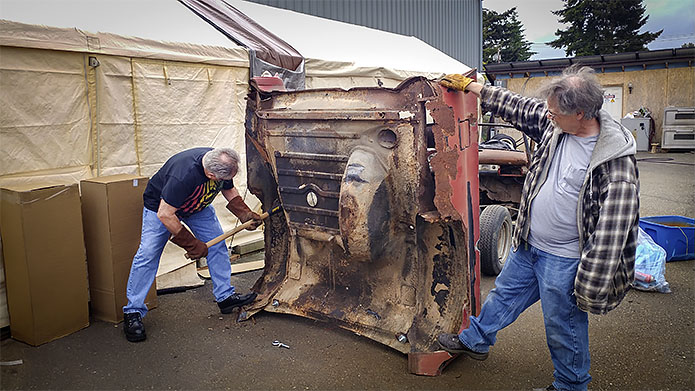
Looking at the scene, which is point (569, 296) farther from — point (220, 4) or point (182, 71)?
point (220, 4)

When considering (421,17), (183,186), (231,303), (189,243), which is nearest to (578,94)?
(183,186)

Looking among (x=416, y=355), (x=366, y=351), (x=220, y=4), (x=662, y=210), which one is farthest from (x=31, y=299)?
(x=662, y=210)

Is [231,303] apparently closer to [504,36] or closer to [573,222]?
[573,222]

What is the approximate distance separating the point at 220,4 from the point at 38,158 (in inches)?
142

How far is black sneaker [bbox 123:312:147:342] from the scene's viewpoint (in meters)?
3.77

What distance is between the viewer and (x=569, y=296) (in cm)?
257

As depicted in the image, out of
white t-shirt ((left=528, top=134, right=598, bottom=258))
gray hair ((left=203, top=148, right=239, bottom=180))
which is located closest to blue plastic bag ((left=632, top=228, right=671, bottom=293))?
white t-shirt ((left=528, top=134, right=598, bottom=258))

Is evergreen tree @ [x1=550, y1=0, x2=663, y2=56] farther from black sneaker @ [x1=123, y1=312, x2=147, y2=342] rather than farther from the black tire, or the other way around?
black sneaker @ [x1=123, y1=312, x2=147, y2=342]

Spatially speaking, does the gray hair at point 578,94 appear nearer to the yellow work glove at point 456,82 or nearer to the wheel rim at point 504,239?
the yellow work glove at point 456,82

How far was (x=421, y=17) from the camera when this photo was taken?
43.8ft

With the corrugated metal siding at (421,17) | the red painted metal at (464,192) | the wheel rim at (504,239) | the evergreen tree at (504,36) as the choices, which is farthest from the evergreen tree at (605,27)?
the red painted metal at (464,192)

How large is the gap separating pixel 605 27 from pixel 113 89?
2938cm

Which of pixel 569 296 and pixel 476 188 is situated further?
pixel 476 188

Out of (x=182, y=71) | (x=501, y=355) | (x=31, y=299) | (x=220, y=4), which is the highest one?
(x=220, y=4)
